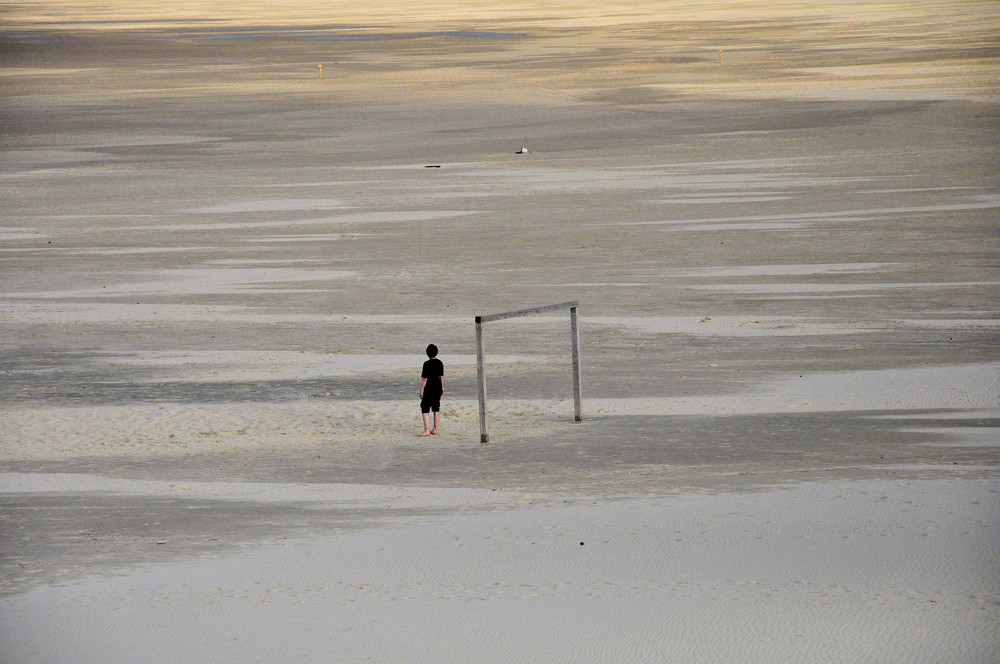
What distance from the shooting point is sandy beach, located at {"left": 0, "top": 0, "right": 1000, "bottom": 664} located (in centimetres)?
925

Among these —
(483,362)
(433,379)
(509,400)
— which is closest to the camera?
(433,379)

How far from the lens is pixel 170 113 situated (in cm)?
5228

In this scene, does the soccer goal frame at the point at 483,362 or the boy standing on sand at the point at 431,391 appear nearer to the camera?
the soccer goal frame at the point at 483,362

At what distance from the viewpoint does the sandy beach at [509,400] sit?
30.3ft

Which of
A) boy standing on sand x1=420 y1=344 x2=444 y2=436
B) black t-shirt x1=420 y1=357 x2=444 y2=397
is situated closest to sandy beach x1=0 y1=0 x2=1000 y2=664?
boy standing on sand x1=420 y1=344 x2=444 y2=436

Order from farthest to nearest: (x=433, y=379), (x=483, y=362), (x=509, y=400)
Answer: (x=509, y=400), (x=483, y=362), (x=433, y=379)

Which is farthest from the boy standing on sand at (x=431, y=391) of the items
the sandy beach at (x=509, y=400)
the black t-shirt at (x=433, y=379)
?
the sandy beach at (x=509, y=400)

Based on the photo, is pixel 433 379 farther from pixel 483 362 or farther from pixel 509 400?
pixel 509 400

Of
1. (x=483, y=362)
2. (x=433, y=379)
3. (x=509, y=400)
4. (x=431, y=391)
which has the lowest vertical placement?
(x=509, y=400)

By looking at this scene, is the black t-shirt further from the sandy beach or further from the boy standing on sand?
the sandy beach

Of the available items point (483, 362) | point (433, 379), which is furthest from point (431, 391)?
point (483, 362)

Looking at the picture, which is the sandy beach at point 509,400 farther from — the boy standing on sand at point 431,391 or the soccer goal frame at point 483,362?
the boy standing on sand at point 431,391

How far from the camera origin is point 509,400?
15.1 m

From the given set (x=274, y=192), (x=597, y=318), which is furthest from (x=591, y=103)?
(x=597, y=318)
